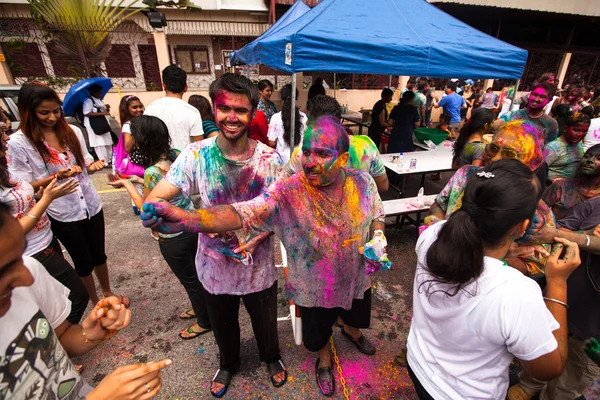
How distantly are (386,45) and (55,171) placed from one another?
435 cm

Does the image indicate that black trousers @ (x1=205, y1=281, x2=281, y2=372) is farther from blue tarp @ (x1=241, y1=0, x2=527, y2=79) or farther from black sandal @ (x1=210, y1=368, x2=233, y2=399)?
blue tarp @ (x1=241, y1=0, x2=527, y2=79)

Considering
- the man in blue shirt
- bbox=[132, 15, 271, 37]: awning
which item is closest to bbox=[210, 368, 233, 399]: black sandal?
the man in blue shirt

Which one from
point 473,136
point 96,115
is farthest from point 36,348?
point 96,115

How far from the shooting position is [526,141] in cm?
215

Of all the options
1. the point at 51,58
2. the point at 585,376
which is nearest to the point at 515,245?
the point at 585,376

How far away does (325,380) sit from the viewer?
2.38 metres

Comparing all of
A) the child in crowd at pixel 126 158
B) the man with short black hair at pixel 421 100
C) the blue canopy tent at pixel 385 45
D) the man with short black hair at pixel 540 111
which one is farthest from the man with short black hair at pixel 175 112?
the man with short black hair at pixel 421 100

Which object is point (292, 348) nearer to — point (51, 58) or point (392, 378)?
point (392, 378)

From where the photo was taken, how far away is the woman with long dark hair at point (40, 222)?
1.91 metres

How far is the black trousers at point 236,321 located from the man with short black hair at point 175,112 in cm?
209

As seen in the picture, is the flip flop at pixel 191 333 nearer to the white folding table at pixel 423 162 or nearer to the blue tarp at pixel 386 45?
the blue tarp at pixel 386 45

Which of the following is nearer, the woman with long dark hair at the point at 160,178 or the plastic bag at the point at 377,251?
the plastic bag at the point at 377,251

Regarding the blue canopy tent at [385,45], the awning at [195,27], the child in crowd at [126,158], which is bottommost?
the child in crowd at [126,158]

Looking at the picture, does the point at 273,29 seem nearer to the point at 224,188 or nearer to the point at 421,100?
the point at 421,100
